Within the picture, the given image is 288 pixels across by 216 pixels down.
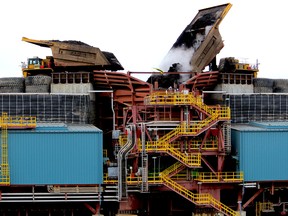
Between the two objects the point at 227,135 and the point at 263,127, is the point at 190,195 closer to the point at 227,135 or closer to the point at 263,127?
the point at 227,135

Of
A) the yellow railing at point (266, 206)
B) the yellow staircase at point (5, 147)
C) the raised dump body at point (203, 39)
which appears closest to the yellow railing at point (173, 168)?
the yellow railing at point (266, 206)

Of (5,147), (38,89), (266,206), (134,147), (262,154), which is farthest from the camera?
(38,89)

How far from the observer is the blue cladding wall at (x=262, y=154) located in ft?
159

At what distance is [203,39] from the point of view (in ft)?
192

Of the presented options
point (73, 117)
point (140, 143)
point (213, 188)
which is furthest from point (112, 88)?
point (213, 188)

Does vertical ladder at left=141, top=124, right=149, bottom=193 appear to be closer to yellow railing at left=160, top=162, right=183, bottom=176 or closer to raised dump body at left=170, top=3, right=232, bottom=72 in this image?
yellow railing at left=160, top=162, right=183, bottom=176

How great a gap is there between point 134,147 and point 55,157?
261 inches

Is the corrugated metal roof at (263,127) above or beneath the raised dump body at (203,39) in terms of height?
beneath

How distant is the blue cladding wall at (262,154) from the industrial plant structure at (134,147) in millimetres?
86

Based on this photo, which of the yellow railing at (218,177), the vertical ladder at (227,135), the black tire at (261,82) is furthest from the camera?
the black tire at (261,82)

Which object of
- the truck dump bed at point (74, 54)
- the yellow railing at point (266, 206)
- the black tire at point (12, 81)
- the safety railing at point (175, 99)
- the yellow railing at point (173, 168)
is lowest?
the yellow railing at point (266, 206)

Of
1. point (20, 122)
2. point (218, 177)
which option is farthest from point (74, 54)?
point (218, 177)

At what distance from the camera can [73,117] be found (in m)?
53.9

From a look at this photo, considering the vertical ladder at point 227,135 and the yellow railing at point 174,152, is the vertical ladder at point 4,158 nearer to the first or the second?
the yellow railing at point 174,152
